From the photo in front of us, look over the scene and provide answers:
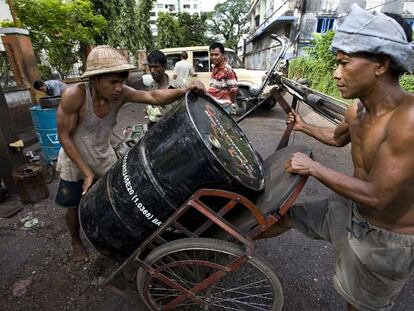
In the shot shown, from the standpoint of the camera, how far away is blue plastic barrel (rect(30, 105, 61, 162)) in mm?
4055

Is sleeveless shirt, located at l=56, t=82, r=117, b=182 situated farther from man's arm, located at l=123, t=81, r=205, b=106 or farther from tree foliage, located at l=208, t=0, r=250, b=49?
tree foliage, located at l=208, t=0, r=250, b=49

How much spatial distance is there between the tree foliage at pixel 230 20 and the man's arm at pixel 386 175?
51.3 metres

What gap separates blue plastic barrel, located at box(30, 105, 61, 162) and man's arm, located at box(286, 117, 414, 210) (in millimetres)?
4062

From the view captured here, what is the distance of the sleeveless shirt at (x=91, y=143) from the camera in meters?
2.02

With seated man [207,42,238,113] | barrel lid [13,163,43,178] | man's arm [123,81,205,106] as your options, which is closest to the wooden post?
barrel lid [13,163,43,178]

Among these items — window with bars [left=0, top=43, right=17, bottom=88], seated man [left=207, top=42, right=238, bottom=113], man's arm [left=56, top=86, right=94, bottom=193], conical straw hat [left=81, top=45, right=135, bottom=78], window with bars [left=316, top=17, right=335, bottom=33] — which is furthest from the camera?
window with bars [left=316, top=17, right=335, bottom=33]

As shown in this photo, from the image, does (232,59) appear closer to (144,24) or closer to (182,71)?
(182,71)

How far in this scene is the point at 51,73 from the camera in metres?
8.16

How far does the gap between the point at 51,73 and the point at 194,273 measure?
857cm

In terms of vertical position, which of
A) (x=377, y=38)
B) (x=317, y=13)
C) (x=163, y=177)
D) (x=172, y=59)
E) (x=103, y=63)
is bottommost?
(x=172, y=59)

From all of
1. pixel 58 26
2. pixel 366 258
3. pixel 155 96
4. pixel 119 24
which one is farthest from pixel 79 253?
pixel 119 24

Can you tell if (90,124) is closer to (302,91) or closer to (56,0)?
(302,91)

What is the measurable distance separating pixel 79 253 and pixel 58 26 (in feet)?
24.5

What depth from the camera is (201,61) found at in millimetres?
7906
